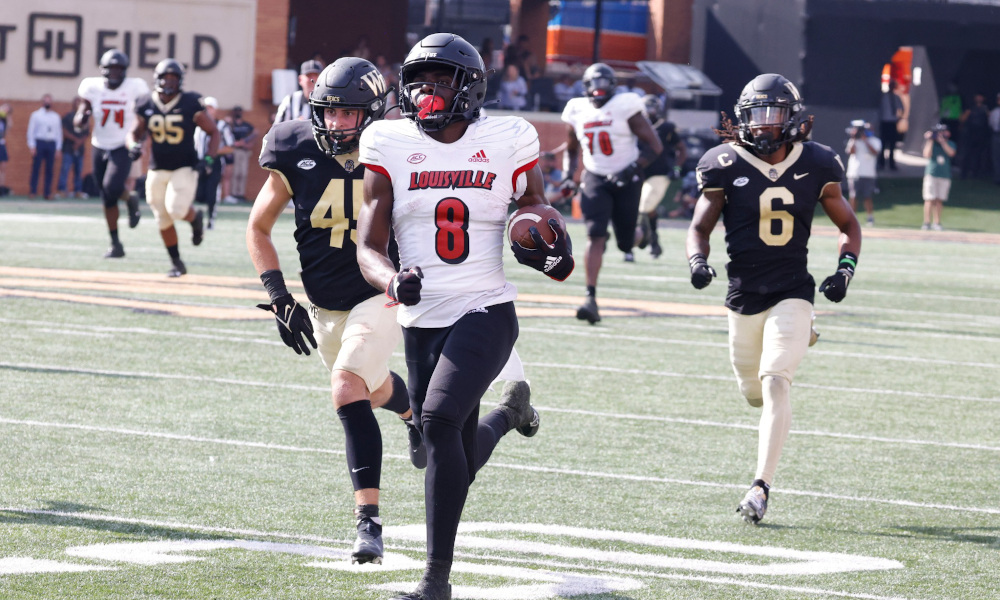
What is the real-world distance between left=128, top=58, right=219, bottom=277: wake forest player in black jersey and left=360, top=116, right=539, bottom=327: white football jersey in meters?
8.72

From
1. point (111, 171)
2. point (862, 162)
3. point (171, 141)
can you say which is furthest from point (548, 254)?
point (862, 162)

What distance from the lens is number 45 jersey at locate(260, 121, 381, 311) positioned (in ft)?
18.4

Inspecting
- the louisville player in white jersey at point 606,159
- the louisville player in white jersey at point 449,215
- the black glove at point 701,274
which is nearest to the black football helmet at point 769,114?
the black glove at point 701,274

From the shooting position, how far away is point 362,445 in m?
5.11

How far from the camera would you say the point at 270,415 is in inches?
303

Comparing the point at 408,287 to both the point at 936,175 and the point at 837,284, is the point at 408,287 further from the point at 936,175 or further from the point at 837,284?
the point at 936,175

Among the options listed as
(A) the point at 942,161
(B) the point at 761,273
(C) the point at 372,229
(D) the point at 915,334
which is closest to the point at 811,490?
(B) the point at 761,273

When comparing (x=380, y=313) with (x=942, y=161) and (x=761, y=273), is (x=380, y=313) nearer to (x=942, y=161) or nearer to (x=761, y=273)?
(x=761, y=273)

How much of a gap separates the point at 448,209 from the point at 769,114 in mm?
2061

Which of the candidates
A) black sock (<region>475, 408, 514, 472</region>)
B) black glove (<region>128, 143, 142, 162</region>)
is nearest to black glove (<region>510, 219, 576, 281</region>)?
black sock (<region>475, 408, 514, 472</region>)

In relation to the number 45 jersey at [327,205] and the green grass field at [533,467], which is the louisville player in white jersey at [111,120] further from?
the number 45 jersey at [327,205]

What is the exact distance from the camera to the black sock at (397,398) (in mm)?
5914

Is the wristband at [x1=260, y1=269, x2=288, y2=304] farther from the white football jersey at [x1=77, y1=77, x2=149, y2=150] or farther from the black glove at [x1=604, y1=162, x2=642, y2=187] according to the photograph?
the white football jersey at [x1=77, y1=77, x2=149, y2=150]

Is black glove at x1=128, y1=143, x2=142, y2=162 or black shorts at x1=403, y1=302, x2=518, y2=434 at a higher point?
black glove at x1=128, y1=143, x2=142, y2=162
